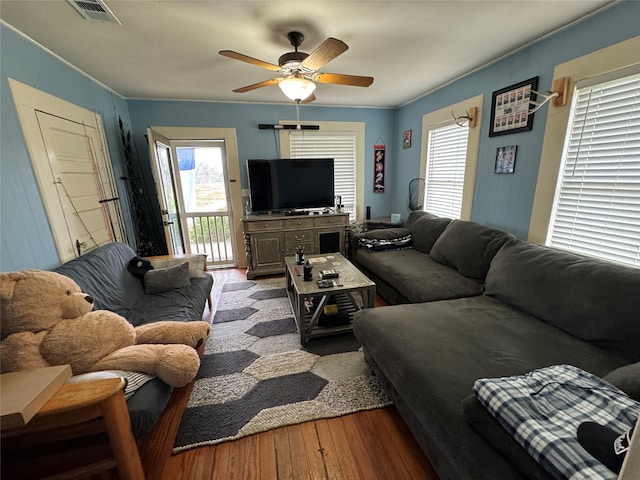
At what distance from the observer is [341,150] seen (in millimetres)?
4129

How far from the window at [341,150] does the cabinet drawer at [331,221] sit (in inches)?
26.7

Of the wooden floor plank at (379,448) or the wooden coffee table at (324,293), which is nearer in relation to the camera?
the wooden floor plank at (379,448)

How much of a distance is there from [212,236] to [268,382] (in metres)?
2.95

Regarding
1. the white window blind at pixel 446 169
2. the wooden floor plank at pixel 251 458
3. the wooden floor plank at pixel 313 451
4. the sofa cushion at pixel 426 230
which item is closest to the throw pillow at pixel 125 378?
the wooden floor plank at pixel 251 458

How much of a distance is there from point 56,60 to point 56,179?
100 cm

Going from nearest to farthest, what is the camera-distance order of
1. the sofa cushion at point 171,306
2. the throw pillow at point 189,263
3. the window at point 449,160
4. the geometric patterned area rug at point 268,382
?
the geometric patterned area rug at point 268,382 < the sofa cushion at point 171,306 < the throw pillow at point 189,263 < the window at point 449,160

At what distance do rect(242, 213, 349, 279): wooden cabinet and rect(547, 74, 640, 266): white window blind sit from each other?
232cm

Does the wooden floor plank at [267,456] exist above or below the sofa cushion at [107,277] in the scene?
below

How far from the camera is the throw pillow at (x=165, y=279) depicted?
2277 mm

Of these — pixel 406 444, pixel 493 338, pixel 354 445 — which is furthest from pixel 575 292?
pixel 354 445

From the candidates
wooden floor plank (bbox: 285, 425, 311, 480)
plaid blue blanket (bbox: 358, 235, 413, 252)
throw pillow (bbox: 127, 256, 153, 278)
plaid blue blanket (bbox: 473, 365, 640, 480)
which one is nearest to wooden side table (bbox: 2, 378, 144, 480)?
wooden floor plank (bbox: 285, 425, 311, 480)

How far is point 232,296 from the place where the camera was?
3.09 meters

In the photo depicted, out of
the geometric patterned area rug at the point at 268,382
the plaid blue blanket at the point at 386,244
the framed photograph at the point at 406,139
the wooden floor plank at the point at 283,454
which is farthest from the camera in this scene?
the framed photograph at the point at 406,139

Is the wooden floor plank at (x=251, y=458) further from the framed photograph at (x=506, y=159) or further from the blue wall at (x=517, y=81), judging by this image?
the framed photograph at (x=506, y=159)
